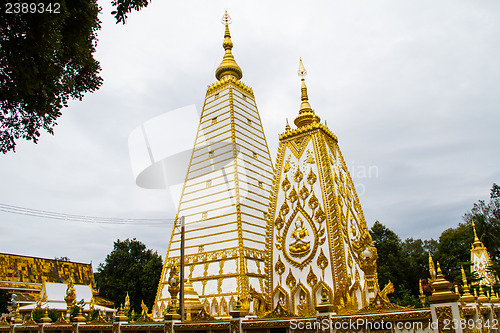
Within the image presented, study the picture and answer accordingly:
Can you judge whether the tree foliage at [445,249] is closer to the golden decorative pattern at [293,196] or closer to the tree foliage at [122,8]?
the golden decorative pattern at [293,196]

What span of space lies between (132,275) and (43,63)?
38.2 m

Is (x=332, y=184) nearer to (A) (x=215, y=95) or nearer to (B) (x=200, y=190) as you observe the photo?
(B) (x=200, y=190)

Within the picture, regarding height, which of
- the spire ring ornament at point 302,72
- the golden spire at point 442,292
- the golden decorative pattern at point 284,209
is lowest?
the golden spire at point 442,292

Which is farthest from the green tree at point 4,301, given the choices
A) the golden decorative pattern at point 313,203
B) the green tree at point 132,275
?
the golden decorative pattern at point 313,203

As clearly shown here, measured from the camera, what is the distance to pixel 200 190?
27.1m

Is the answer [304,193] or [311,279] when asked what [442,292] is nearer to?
[311,279]

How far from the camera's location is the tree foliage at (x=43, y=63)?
7.75 meters

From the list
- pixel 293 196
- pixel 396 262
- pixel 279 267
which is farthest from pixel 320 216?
pixel 396 262

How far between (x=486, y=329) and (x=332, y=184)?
4.98 m

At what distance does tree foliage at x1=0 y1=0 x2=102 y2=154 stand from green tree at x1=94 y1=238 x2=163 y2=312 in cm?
3405

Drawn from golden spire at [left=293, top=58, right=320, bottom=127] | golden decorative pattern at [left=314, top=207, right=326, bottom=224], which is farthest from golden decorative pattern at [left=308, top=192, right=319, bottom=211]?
golden spire at [left=293, top=58, right=320, bottom=127]

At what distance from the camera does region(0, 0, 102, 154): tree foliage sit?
25.4ft

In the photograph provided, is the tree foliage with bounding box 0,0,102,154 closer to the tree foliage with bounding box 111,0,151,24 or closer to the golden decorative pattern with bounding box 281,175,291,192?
the tree foliage with bounding box 111,0,151,24

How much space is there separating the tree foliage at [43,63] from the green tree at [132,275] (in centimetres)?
3405
